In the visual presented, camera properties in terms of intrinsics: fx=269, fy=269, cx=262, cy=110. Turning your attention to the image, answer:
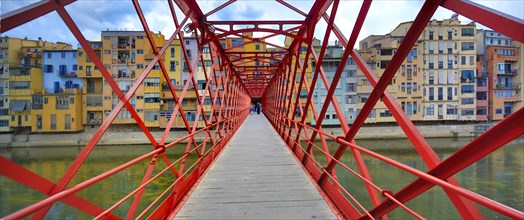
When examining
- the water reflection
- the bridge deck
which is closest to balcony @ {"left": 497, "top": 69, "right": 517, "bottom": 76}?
the water reflection

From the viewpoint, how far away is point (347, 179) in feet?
59.2

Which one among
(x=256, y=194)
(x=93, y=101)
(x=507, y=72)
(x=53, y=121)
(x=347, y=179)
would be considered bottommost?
(x=347, y=179)

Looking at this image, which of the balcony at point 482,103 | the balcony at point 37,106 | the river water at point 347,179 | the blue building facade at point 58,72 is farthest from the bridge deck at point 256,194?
the balcony at point 482,103

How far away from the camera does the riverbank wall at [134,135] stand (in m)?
30.8

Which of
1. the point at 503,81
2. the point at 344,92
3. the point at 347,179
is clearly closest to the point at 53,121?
the point at 347,179

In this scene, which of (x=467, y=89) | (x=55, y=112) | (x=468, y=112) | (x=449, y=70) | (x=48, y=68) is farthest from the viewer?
(x=449, y=70)

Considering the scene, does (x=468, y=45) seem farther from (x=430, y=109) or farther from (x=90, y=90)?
(x=90, y=90)

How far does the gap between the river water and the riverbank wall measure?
1.30 metres

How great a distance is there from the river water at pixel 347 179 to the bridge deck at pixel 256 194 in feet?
25.6

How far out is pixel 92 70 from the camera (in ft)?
110

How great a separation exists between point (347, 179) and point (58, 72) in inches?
1428

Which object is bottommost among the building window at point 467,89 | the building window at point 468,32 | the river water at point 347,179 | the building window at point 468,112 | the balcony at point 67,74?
the river water at point 347,179

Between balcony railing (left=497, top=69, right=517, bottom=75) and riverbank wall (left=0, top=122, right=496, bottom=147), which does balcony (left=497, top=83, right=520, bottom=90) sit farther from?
riverbank wall (left=0, top=122, right=496, bottom=147)

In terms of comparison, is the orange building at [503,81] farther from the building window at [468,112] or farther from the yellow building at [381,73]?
the yellow building at [381,73]
